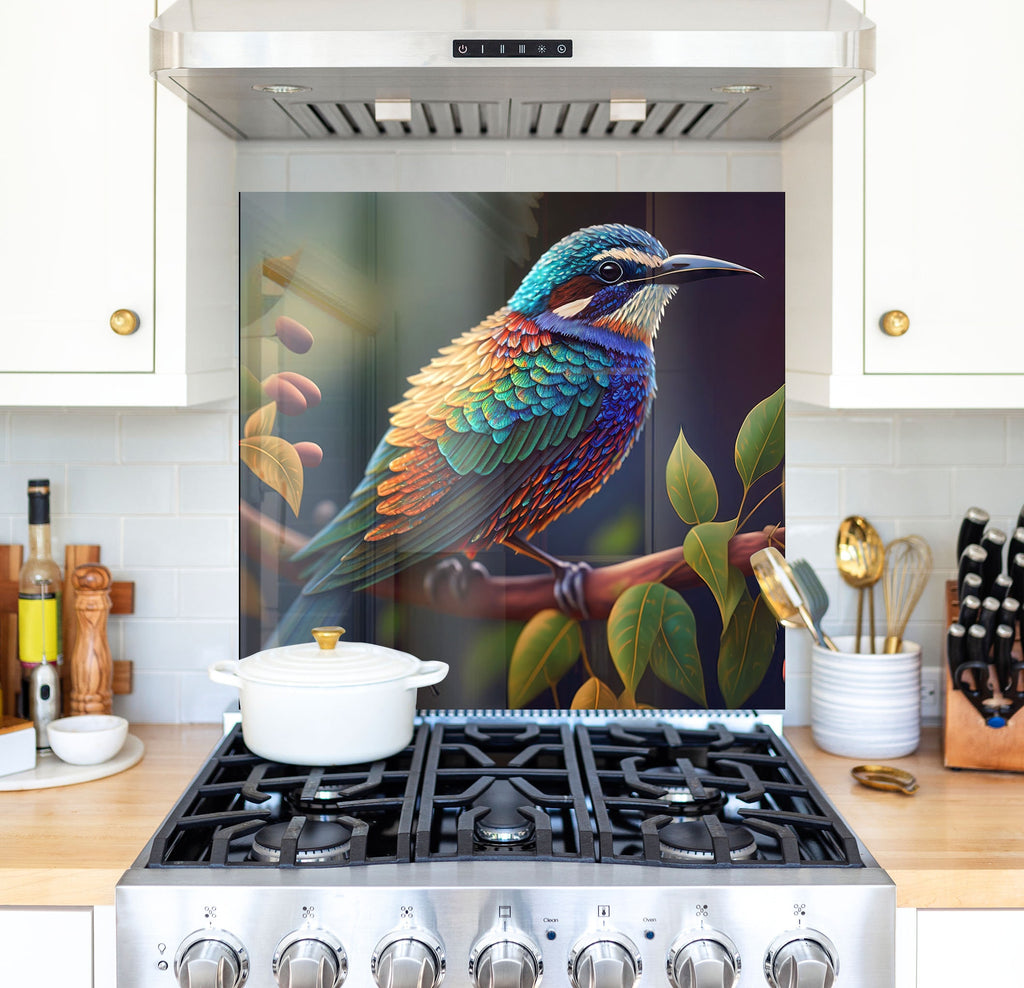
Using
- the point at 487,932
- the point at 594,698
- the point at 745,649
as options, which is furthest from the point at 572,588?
the point at 487,932

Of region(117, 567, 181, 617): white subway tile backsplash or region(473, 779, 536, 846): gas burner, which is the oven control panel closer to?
region(473, 779, 536, 846): gas burner

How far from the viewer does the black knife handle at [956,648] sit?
1890mm

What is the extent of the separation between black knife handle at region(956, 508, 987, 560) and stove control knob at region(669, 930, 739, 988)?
2.79 ft

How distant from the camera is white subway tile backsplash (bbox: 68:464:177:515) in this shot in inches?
84.4

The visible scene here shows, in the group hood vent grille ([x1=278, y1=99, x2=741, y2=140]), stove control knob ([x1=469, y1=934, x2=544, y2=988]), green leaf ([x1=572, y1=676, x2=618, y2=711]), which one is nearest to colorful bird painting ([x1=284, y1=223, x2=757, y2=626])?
green leaf ([x1=572, y1=676, x2=618, y2=711])

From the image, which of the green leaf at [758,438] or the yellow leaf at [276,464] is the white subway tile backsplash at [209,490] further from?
the green leaf at [758,438]

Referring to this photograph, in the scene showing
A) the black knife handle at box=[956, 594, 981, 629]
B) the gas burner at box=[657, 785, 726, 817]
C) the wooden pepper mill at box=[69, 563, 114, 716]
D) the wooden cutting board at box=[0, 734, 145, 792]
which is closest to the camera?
the gas burner at box=[657, 785, 726, 817]

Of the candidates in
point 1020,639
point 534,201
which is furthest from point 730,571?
point 534,201

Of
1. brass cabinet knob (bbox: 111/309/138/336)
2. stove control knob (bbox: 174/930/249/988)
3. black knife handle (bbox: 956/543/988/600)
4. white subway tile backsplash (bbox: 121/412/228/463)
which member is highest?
brass cabinet knob (bbox: 111/309/138/336)

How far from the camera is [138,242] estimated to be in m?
1.72

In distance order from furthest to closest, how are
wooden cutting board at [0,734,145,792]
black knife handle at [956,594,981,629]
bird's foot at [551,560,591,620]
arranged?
bird's foot at [551,560,591,620] → black knife handle at [956,594,981,629] → wooden cutting board at [0,734,145,792]

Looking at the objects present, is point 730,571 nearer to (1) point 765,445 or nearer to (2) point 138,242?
(1) point 765,445

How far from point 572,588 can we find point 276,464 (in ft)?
1.96

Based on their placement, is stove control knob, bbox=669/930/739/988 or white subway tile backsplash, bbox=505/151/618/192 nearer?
stove control knob, bbox=669/930/739/988
